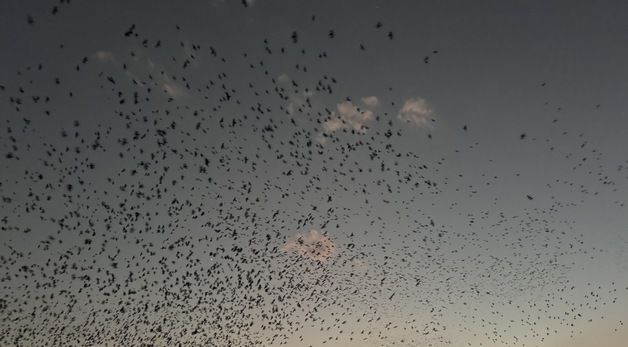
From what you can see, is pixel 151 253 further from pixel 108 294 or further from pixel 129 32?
pixel 129 32

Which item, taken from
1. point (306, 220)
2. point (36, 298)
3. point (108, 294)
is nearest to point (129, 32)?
point (306, 220)

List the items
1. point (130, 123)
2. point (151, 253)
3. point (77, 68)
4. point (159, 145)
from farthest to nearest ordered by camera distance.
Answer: point (151, 253) < point (159, 145) < point (130, 123) < point (77, 68)

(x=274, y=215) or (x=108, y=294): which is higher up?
(x=274, y=215)

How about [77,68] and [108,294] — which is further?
[108,294]

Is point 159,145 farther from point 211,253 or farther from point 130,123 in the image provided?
point 211,253

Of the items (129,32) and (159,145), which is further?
(159,145)

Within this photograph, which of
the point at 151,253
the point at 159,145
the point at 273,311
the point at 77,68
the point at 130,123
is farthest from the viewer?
the point at 273,311

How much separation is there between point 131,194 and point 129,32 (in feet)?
20.3

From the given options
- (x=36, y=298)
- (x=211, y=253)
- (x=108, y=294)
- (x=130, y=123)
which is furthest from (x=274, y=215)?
(x=36, y=298)

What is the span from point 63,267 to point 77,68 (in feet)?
28.8

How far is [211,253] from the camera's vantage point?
1980 cm

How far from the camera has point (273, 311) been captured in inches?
846

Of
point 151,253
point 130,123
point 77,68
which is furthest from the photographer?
point 151,253

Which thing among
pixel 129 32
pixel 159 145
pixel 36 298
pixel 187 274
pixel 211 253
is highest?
pixel 129 32
